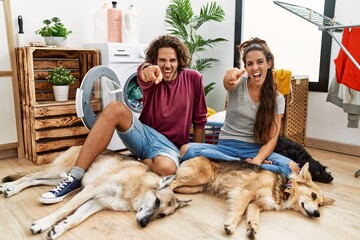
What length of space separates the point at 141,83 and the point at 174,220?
3.11ft

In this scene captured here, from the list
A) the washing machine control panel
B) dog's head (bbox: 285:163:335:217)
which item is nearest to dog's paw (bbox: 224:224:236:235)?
dog's head (bbox: 285:163:335:217)

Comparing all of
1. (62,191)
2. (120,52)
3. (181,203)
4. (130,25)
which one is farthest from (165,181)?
(130,25)

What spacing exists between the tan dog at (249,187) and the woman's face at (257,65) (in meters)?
0.60

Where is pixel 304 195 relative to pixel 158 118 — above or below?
below

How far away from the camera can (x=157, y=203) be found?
5.23ft

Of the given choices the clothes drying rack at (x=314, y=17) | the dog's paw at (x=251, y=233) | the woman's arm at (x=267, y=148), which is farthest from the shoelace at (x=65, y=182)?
the clothes drying rack at (x=314, y=17)

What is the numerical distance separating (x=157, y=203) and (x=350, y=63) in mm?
1903

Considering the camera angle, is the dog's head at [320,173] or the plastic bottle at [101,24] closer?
the dog's head at [320,173]

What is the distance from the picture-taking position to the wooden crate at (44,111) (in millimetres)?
2652

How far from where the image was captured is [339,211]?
188 centimetres

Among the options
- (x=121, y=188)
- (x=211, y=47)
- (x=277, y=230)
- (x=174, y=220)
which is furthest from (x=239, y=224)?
(x=211, y=47)

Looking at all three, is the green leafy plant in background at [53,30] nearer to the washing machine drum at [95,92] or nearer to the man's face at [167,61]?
the washing machine drum at [95,92]

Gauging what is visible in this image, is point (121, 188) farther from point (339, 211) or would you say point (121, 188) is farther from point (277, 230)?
point (339, 211)

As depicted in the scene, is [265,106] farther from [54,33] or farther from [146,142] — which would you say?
[54,33]
